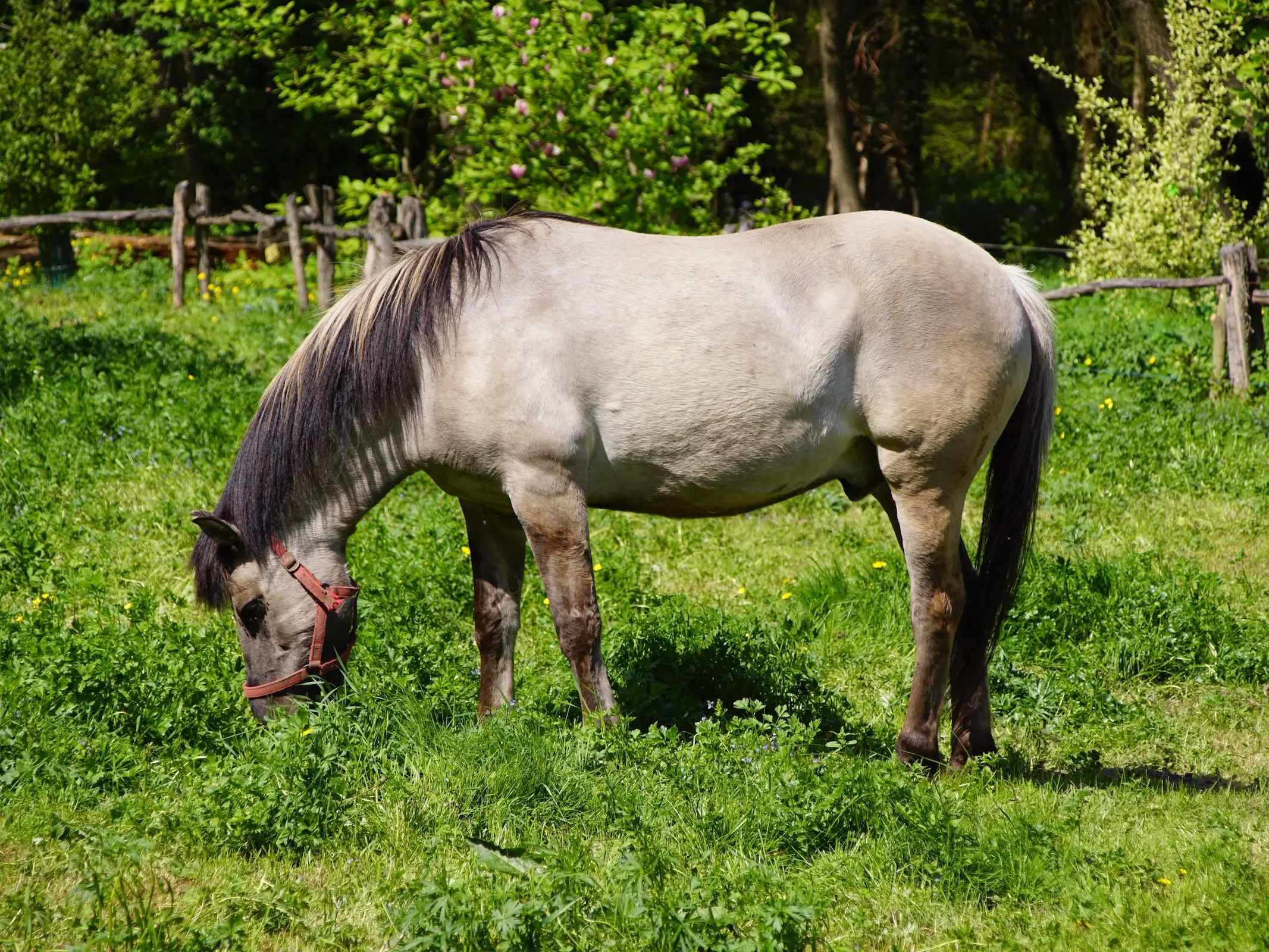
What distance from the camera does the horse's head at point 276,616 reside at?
4141 mm

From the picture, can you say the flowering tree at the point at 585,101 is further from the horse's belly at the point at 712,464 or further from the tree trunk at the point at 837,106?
the horse's belly at the point at 712,464

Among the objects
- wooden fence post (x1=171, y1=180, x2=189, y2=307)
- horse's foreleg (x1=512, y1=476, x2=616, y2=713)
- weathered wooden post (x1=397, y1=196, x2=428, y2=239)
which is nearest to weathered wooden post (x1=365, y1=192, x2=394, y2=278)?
weathered wooden post (x1=397, y1=196, x2=428, y2=239)

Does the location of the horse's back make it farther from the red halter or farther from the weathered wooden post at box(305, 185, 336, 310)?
the weathered wooden post at box(305, 185, 336, 310)

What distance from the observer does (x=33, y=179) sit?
1825cm

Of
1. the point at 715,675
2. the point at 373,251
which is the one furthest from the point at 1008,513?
the point at 373,251

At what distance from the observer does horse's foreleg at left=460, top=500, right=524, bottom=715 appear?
14.7 feet

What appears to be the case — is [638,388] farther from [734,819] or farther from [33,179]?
[33,179]

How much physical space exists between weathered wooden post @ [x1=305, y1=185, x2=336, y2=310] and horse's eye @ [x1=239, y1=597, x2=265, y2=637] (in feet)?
29.4

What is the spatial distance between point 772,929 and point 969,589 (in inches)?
78.9

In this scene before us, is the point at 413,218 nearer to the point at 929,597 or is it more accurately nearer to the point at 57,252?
the point at 57,252

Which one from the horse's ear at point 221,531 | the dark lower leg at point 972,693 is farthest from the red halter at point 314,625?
the dark lower leg at point 972,693

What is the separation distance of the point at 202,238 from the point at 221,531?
1242 cm

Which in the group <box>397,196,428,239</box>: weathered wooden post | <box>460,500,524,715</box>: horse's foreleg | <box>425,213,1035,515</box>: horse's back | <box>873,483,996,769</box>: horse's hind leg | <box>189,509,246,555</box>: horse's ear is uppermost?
<box>397,196,428,239</box>: weathered wooden post

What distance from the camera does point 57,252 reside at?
632 inches
